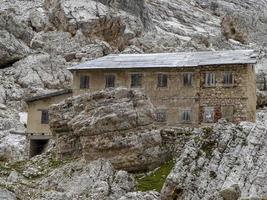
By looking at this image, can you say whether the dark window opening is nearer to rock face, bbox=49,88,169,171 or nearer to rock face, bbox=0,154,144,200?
rock face, bbox=49,88,169,171

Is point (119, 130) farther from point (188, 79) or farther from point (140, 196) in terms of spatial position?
point (188, 79)

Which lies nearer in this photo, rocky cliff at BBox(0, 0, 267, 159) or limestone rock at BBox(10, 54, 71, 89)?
limestone rock at BBox(10, 54, 71, 89)

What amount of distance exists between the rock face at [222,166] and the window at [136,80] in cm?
1474

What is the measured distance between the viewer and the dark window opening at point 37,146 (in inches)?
2616

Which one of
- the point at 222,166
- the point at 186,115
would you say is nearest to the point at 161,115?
the point at 186,115

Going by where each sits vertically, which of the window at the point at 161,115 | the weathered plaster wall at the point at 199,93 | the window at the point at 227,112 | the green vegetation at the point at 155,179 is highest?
the weathered plaster wall at the point at 199,93

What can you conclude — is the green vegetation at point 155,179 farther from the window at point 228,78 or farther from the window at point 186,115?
the window at point 228,78

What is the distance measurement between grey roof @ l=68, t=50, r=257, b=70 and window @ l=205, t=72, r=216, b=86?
1.15 m

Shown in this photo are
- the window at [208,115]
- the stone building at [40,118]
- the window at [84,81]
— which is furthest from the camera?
the stone building at [40,118]

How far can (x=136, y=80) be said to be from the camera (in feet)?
209

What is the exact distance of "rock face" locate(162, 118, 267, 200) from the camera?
135 feet

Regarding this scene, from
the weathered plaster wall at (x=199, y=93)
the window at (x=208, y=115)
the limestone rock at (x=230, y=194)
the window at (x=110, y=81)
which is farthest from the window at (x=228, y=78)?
the limestone rock at (x=230, y=194)

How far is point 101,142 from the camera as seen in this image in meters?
48.1

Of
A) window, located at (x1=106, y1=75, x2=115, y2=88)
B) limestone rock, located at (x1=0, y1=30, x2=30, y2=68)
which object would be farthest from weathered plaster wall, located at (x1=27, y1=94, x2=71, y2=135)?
limestone rock, located at (x1=0, y1=30, x2=30, y2=68)
